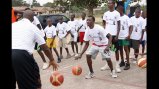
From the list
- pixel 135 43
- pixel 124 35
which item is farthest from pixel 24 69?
pixel 135 43

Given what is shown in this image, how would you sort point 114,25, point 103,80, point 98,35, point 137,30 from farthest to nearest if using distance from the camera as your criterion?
point 137,30 → point 114,25 → point 98,35 → point 103,80

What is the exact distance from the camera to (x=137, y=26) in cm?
872

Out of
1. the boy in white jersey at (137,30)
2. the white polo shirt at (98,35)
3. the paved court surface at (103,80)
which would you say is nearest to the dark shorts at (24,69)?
the paved court surface at (103,80)

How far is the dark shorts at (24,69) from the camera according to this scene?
4.38m

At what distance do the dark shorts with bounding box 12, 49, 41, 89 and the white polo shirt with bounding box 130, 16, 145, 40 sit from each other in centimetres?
471

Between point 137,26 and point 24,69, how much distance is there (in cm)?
505

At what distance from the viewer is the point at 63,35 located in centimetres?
1036

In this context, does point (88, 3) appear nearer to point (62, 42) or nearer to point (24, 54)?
point (62, 42)

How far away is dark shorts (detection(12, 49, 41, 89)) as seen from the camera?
14.4 ft

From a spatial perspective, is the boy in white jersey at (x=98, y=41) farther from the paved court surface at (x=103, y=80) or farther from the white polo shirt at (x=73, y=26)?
the white polo shirt at (x=73, y=26)

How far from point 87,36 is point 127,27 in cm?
156
